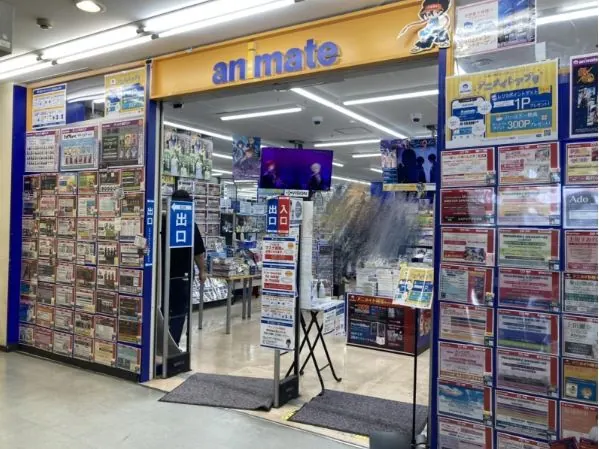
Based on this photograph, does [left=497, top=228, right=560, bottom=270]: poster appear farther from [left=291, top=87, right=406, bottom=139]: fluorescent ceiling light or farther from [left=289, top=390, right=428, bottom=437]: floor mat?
[left=291, top=87, right=406, bottom=139]: fluorescent ceiling light

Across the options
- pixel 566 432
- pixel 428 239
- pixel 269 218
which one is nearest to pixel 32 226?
pixel 269 218

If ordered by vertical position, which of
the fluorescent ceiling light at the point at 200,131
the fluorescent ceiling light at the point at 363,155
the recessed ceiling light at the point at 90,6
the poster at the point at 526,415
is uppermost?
the fluorescent ceiling light at the point at 200,131

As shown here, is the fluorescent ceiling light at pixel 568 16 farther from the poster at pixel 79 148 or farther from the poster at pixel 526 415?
the poster at pixel 79 148

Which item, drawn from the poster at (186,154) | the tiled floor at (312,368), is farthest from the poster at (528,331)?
the poster at (186,154)

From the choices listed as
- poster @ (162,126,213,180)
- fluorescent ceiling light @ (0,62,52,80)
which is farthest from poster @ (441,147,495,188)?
poster @ (162,126,213,180)

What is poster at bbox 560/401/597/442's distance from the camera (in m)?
2.60

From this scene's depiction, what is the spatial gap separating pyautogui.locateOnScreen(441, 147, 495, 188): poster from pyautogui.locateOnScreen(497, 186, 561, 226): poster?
0.42 feet

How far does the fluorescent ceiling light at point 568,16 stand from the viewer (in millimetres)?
2893

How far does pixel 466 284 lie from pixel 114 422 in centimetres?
277

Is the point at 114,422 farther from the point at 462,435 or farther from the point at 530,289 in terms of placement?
the point at 530,289

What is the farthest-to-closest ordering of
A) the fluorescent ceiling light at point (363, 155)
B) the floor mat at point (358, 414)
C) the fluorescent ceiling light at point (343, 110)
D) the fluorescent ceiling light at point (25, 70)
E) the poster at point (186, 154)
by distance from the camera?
the fluorescent ceiling light at point (363, 155) → the fluorescent ceiling light at point (343, 110) → the poster at point (186, 154) → the fluorescent ceiling light at point (25, 70) → the floor mat at point (358, 414)

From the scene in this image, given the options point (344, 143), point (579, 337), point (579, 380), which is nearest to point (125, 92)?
point (579, 337)

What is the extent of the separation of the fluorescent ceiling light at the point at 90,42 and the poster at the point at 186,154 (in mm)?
2246

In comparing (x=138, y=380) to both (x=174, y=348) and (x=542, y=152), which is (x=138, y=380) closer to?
(x=174, y=348)
